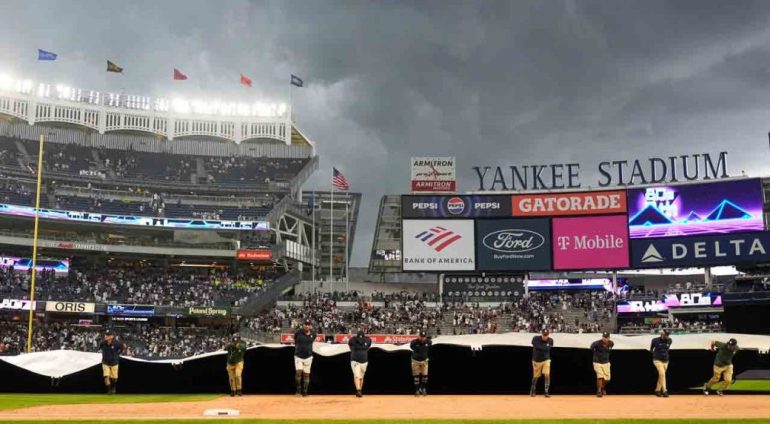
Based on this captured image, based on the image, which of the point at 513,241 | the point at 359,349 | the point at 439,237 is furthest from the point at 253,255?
the point at 359,349

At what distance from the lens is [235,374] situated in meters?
18.6

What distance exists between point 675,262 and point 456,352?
36000 millimetres

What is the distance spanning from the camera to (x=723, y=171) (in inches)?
2051

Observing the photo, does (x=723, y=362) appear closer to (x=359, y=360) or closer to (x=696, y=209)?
(x=359, y=360)

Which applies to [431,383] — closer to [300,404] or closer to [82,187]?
[300,404]

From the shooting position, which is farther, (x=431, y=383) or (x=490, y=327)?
(x=490, y=327)

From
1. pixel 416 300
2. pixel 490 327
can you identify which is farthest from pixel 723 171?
pixel 416 300

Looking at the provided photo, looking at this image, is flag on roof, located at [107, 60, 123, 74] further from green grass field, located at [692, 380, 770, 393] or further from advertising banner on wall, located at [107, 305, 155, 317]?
green grass field, located at [692, 380, 770, 393]

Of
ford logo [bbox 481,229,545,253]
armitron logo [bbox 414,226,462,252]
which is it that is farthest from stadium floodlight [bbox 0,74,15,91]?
ford logo [bbox 481,229,545,253]

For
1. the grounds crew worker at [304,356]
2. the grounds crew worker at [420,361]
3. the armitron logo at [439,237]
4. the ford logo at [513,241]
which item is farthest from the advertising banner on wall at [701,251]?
the grounds crew worker at [304,356]

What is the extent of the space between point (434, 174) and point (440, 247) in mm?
6268

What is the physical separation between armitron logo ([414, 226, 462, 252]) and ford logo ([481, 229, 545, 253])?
235cm

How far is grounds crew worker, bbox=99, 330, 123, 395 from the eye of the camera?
19.5 metres

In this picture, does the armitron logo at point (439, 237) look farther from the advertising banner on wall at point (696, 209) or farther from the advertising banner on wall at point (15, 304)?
the advertising banner on wall at point (15, 304)
